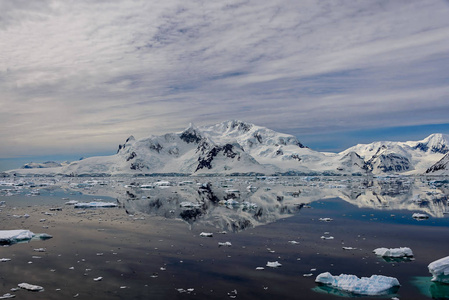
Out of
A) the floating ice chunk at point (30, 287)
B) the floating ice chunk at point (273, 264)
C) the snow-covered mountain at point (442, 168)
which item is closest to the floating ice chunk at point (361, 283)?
the floating ice chunk at point (273, 264)

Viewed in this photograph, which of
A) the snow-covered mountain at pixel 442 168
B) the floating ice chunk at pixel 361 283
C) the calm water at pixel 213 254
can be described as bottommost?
the snow-covered mountain at pixel 442 168

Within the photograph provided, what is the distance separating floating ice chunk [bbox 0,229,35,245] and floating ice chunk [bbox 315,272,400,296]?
17.1m

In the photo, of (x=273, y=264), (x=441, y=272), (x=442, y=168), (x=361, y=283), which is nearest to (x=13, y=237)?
(x=273, y=264)

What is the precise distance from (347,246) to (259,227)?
758cm

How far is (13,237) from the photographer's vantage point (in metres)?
21.2

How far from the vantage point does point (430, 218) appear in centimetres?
3038

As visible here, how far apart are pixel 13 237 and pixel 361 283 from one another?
19.1 m

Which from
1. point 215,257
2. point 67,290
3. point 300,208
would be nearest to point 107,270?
point 67,290

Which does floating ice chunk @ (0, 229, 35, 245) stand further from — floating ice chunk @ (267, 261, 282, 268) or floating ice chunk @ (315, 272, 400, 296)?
floating ice chunk @ (315, 272, 400, 296)

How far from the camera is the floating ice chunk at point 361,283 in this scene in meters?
13.0

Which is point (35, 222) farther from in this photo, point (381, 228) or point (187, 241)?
point (381, 228)

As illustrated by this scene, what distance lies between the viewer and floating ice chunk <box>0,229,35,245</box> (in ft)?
69.0

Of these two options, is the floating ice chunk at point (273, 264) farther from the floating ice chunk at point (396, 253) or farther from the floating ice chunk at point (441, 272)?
the floating ice chunk at point (441, 272)

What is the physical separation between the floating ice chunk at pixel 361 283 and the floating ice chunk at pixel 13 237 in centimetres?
1715
